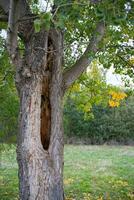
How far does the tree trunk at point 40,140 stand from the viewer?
6312 mm

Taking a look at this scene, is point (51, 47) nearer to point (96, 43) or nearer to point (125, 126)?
point (96, 43)

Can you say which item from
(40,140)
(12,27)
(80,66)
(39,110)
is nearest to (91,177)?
(80,66)

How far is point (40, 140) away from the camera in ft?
21.1

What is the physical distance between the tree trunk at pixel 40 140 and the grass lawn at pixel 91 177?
3200 millimetres

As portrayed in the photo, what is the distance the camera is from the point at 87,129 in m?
24.0

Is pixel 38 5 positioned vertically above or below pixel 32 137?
above

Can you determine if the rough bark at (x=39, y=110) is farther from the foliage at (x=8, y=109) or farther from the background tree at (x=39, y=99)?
the foliage at (x=8, y=109)

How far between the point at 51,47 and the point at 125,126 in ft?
56.9

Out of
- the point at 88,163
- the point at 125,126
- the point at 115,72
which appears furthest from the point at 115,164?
the point at 125,126

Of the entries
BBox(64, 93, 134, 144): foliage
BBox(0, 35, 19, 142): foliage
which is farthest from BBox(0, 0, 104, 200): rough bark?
BBox(64, 93, 134, 144): foliage

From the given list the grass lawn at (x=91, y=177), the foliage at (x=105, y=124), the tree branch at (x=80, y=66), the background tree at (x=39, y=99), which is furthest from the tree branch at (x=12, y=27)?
the foliage at (x=105, y=124)

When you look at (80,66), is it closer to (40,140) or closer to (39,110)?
(39,110)

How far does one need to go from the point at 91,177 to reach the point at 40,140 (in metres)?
6.29

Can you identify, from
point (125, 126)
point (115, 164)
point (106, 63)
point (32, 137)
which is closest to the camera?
point (32, 137)
